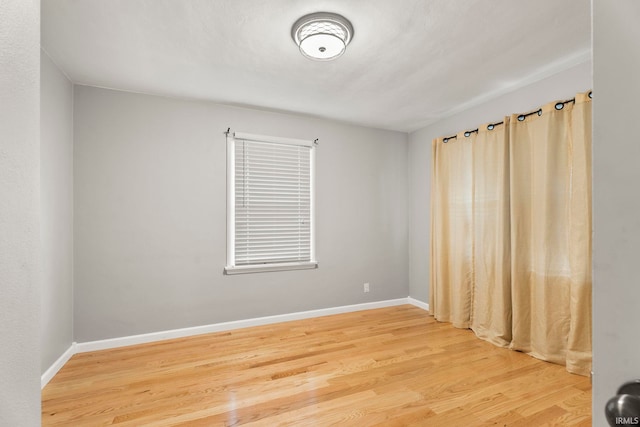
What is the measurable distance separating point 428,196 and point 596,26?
4016 millimetres

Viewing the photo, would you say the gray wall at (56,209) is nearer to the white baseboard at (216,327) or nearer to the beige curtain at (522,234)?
the white baseboard at (216,327)

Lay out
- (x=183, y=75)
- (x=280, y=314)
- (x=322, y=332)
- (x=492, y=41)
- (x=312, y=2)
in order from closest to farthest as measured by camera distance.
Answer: (x=312, y=2) → (x=492, y=41) → (x=183, y=75) → (x=322, y=332) → (x=280, y=314)

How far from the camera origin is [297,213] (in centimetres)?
398

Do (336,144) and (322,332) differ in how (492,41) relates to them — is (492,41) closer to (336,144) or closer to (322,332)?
(336,144)

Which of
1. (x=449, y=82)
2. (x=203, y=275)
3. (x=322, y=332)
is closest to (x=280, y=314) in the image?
(x=322, y=332)

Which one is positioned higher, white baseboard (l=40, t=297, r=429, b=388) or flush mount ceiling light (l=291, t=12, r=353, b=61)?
flush mount ceiling light (l=291, t=12, r=353, b=61)

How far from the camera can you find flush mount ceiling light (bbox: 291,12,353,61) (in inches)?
80.4

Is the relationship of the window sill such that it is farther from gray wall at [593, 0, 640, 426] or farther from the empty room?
gray wall at [593, 0, 640, 426]

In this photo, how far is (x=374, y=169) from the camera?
4461 mm

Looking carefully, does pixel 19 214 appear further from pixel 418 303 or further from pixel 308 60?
pixel 418 303

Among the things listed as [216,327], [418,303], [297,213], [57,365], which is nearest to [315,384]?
[216,327]

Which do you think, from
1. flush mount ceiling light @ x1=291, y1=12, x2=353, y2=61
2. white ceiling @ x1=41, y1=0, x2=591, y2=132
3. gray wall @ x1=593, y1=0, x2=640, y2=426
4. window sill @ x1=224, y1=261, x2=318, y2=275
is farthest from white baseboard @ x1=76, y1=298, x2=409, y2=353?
gray wall @ x1=593, y1=0, x2=640, y2=426

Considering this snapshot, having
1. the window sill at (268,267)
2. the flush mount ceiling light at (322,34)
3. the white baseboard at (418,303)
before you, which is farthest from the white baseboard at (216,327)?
the flush mount ceiling light at (322,34)

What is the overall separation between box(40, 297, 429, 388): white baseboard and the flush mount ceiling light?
2.96 m
